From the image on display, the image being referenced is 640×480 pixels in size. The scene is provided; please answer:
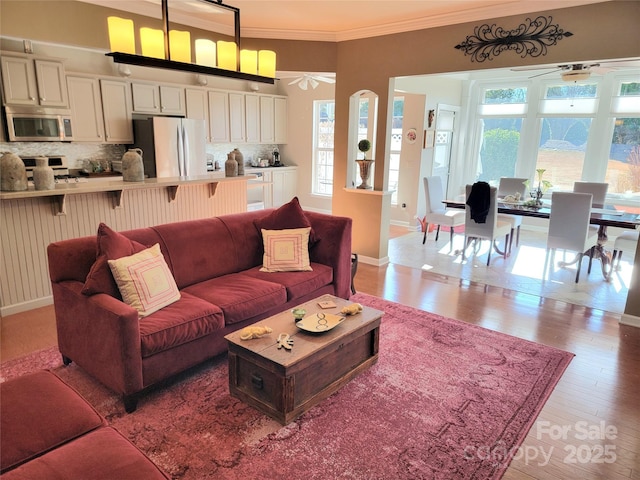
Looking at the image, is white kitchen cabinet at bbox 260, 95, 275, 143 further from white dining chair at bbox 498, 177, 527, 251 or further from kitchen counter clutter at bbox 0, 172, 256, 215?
white dining chair at bbox 498, 177, 527, 251

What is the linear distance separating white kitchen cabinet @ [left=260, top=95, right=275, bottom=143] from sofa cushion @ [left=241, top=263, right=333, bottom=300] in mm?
4925

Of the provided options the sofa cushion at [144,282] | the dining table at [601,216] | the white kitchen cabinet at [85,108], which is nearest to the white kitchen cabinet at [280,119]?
the white kitchen cabinet at [85,108]

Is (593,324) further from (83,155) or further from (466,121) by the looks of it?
(83,155)

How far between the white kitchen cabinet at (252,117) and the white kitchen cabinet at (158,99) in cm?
134

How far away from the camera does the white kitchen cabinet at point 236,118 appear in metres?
7.31

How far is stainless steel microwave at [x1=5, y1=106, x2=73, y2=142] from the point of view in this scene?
15.7 ft

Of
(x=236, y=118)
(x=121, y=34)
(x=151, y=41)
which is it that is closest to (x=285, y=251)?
(x=151, y=41)

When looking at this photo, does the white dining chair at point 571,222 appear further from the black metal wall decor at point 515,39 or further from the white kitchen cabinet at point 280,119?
the white kitchen cabinet at point 280,119

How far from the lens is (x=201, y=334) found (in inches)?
104

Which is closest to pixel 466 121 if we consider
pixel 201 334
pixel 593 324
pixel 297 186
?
pixel 297 186

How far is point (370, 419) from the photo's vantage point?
7.87ft

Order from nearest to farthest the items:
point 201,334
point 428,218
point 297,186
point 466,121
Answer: point 201,334
point 428,218
point 466,121
point 297,186

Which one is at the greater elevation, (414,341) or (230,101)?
(230,101)

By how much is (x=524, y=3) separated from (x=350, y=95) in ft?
6.83
